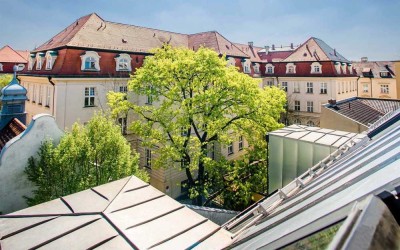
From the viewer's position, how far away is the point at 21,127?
11.7 m

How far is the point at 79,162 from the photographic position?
992 centimetres

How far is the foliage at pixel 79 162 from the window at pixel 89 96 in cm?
1252

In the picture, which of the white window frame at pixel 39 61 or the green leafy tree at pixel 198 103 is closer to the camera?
the green leafy tree at pixel 198 103

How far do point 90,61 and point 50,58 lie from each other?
11.5 feet

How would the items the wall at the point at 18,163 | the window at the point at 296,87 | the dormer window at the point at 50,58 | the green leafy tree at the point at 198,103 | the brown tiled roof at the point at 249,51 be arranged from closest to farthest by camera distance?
the wall at the point at 18,163 → the green leafy tree at the point at 198,103 → the dormer window at the point at 50,58 → the window at the point at 296,87 → the brown tiled roof at the point at 249,51

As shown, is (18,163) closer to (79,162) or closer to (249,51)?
(79,162)

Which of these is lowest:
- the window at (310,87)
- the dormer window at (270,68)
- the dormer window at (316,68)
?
the window at (310,87)

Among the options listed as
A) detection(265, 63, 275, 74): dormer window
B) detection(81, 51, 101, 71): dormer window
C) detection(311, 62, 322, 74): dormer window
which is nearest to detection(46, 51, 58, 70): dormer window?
detection(81, 51, 101, 71): dormer window

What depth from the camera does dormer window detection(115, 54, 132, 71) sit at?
24.1 m

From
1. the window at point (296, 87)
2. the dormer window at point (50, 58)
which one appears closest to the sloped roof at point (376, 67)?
the window at point (296, 87)

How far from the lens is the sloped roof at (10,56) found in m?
47.2

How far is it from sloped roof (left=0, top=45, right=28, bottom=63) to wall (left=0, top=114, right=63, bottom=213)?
48.3m

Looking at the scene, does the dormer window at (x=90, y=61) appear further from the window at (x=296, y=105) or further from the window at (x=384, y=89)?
the window at (x=384, y=89)

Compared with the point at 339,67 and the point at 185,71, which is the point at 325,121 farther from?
the point at 339,67
